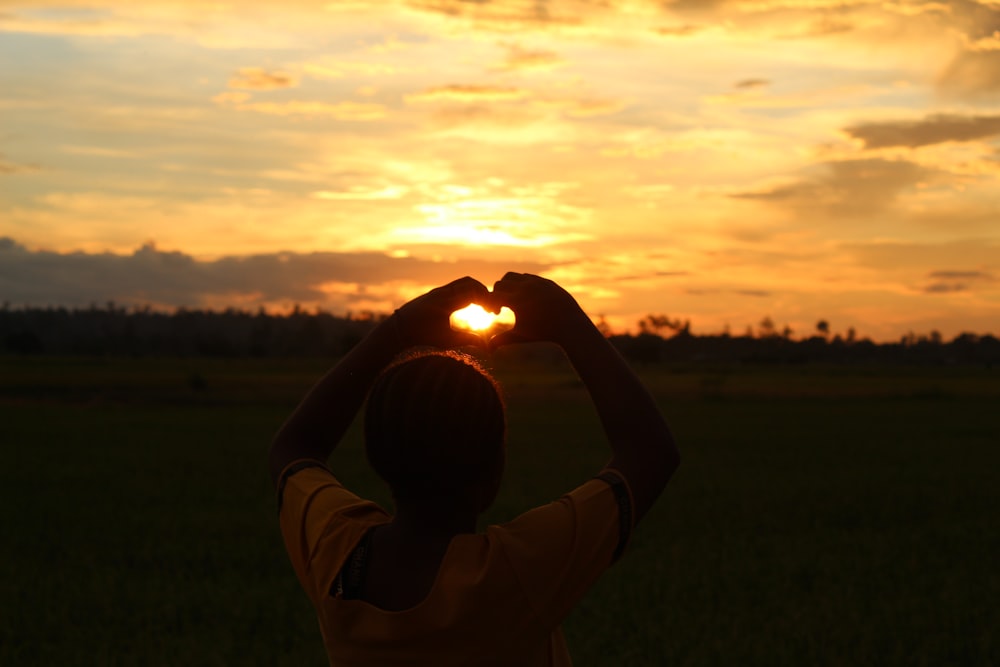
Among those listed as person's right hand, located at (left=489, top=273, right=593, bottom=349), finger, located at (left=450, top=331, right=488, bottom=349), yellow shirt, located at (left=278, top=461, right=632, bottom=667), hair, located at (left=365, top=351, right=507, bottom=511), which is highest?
person's right hand, located at (left=489, top=273, right=593, bottom=349)

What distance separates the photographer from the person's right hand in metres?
1.97

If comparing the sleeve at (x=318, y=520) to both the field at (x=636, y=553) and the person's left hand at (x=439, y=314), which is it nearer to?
the person's left hand at (x=439, y=314)

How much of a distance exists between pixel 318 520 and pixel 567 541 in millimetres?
558

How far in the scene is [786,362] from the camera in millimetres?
150000

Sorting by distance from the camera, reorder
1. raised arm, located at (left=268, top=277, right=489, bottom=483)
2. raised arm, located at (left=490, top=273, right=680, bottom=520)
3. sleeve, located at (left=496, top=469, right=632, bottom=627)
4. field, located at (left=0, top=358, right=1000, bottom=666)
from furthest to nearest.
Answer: field, located at (left=0, top=358, right=1000, bottom=666), raised arm, located at (left=268, top=277, right=489, bottom=483), raised arm, located at (left=490, top=273, right=680, bottom=520), sleeve, located at (left=496, top=469, right=632, bottom=627)

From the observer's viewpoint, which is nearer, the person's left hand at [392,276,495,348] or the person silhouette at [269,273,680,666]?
the person silhouette at [269,273,680,666]

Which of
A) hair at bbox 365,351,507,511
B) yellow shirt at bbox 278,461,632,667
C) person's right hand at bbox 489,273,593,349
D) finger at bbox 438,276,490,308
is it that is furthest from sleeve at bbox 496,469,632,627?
finger at bbox 438,276,490,308

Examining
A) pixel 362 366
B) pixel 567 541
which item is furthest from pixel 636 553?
pixel 567 541

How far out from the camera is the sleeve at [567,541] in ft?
5.98

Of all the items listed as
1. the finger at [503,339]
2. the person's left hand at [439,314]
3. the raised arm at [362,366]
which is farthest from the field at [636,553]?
the finger at [503,339]

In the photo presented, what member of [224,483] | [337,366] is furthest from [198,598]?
[224,483]

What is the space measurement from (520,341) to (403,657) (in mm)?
664

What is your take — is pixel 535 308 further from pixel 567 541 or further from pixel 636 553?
pixel 636 553

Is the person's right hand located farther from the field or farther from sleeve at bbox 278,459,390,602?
the field
